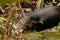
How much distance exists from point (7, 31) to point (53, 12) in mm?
2399

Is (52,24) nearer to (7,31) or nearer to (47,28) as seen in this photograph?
(47,28)

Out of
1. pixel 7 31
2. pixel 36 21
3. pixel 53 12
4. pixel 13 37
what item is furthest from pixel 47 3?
pixel 7 31

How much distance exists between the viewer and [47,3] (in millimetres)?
5055

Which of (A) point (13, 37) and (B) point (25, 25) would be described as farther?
(B) point (25, 25)

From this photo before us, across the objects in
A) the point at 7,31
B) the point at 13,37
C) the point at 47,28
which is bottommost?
the point at 47,28

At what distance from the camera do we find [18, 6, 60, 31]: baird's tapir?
3.81 meters

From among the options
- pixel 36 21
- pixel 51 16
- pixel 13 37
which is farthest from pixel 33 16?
pixel 13 37

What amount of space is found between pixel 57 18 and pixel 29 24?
0.63 m

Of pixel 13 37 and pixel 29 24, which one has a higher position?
pixel 13 37

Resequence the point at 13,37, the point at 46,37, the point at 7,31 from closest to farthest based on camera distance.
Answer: the point at 7,31
the point at 13,37
the point at 46,37

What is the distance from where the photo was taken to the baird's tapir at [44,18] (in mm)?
3809

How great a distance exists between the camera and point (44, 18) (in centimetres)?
398

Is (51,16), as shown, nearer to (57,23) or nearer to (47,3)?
(57,23)

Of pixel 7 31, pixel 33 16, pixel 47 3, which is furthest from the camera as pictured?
pixel 47 3
